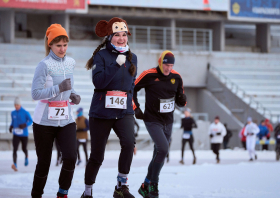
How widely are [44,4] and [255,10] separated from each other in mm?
14116

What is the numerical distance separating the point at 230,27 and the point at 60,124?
3416 centimetres

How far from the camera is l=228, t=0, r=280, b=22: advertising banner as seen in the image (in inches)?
1324

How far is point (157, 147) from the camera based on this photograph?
22.5 feet

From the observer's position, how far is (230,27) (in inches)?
1505

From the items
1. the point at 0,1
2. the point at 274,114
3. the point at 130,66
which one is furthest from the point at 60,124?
the point at 0,1

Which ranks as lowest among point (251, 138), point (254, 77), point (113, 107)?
point (251, 138)

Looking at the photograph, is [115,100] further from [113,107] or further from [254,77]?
[254,77]

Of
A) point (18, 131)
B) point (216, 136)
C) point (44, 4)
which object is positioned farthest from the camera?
point (44, 4)

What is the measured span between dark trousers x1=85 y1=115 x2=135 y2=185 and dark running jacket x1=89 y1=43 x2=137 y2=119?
3.4 inches

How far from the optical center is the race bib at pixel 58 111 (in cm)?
539

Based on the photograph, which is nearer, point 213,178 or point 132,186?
point 132,186

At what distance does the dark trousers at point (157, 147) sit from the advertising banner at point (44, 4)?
23.9 meters

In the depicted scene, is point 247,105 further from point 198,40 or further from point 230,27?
point 230,27

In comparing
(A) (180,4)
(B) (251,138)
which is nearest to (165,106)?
(B) (251,138)
